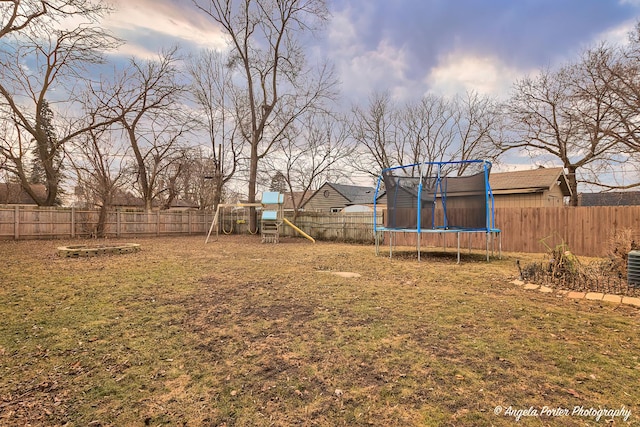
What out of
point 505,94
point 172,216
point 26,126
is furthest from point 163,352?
point 505,94

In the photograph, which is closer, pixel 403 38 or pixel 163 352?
pixel 163 352

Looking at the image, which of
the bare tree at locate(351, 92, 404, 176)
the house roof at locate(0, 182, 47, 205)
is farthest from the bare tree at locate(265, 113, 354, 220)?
the house roof at locate(0, 182, 47, 205)

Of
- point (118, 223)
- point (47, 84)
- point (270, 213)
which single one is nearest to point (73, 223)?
point (118, 223)

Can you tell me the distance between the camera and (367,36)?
10.1m

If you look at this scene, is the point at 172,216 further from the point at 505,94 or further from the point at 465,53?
the point at 505,94

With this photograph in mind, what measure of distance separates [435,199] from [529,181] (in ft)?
28.0

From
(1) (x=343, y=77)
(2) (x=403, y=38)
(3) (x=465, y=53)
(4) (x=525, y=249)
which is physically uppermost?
(1) (x=343, y=77)

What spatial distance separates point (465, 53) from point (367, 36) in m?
3.07

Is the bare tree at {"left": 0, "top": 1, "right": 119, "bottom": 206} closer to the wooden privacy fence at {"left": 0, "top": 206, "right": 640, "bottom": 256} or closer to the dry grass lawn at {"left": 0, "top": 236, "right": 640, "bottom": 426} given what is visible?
the wooden privacy fence at {"left": 0, "top": 206, "right": 640, "bottom": 256}

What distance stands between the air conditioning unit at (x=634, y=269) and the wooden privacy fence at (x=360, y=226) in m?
1.74

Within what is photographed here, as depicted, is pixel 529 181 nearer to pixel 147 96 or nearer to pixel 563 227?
pixel 563 227

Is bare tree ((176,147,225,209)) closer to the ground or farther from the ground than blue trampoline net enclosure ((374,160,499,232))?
farther from the ground

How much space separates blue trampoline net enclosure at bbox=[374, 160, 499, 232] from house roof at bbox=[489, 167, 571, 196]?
7323 mm

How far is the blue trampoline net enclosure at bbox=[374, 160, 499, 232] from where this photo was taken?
7820 mm
